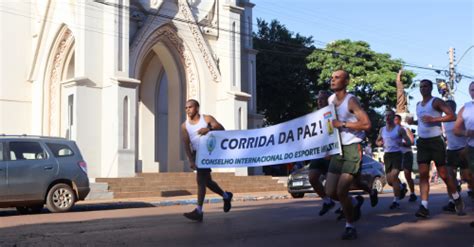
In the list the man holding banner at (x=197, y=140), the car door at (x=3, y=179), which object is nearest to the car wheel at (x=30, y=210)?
the car door at (x=3, y=179)

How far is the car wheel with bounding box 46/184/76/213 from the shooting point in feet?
43.0

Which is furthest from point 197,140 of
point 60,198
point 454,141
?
point 60,198

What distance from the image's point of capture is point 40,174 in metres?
Result: 13.0

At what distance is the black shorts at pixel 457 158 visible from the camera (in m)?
9.66

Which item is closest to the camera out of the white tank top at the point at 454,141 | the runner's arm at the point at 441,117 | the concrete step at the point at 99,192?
the runner's arm at the point at 441,117

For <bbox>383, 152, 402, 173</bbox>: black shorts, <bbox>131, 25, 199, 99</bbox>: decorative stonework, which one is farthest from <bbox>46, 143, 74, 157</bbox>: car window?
<bbox>131, 25, 199, 99</bbox>: decorative stonework

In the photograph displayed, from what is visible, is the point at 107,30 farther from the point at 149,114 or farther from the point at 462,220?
the point at 462,220

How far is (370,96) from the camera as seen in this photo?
41.5m

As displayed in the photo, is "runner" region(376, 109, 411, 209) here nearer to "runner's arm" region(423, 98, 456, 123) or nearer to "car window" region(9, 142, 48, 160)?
"runner's arm" region(423, 98, 456, 123)

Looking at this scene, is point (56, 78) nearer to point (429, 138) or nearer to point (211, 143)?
point (211, 143)

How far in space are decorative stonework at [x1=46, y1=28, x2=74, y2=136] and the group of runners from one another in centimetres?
1562

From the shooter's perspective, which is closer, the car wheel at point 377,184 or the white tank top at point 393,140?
the white tank top at point 393,140

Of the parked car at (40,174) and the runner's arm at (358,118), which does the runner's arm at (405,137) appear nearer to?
the runner's arm at (358,118)

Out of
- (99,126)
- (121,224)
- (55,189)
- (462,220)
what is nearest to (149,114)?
(99,126)
